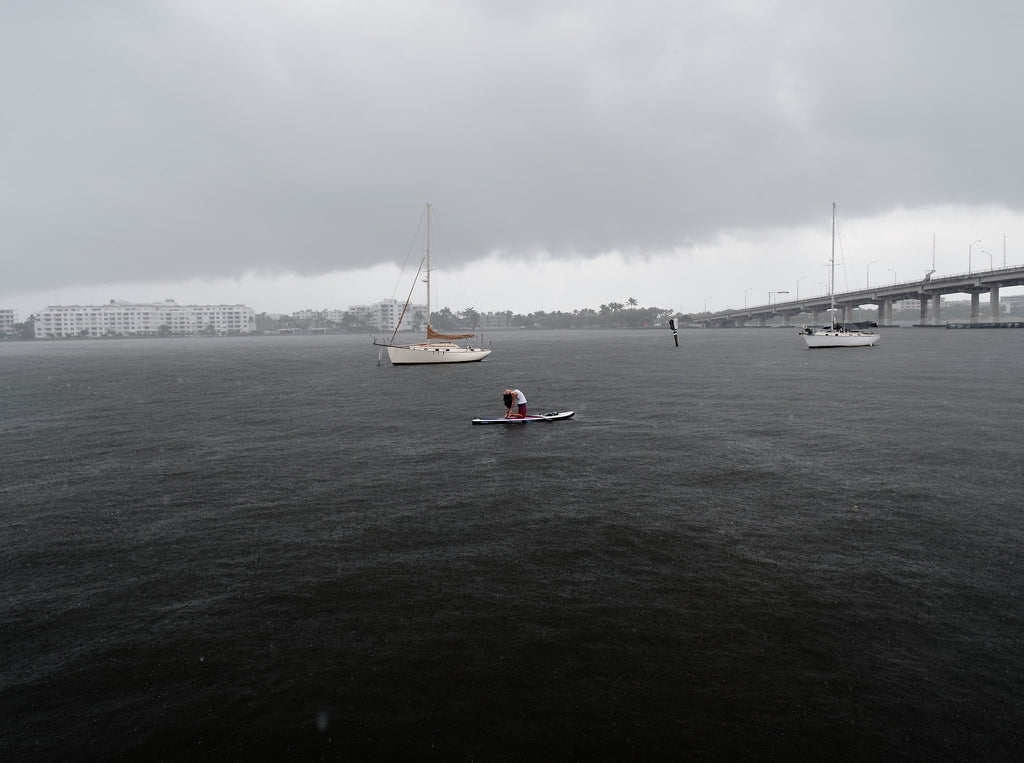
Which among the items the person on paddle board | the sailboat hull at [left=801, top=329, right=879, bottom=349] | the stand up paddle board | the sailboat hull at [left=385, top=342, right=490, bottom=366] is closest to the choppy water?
the stand up paddle board

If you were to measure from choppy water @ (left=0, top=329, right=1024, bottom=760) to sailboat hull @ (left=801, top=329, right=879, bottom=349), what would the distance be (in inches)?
3751

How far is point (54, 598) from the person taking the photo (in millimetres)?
16453

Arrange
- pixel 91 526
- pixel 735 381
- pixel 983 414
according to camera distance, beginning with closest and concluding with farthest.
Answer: pixel 91 526 → pixel 983 414 → pixel 735 381

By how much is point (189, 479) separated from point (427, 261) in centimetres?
7498

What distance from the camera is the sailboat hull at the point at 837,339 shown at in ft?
403

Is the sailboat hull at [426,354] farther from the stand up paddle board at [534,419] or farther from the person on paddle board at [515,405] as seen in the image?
the stand up paddle board at [534,419]

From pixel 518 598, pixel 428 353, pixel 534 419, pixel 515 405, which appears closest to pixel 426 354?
pixel 428 353

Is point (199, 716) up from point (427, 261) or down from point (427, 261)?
down

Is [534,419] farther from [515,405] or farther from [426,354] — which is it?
[426,354]

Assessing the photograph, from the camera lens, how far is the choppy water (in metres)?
11.2

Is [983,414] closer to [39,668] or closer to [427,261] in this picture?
[39,668]

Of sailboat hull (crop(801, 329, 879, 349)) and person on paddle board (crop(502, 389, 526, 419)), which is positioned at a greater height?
sailboat hull (crop(801, 329, 879, 349))

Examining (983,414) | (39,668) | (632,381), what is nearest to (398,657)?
Result: (39,668)

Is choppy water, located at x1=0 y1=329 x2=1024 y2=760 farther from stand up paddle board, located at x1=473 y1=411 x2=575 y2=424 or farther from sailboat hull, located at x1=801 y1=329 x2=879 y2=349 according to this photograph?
sailboat hull, located at x1=801 y1=329 x2=879 y2=349
